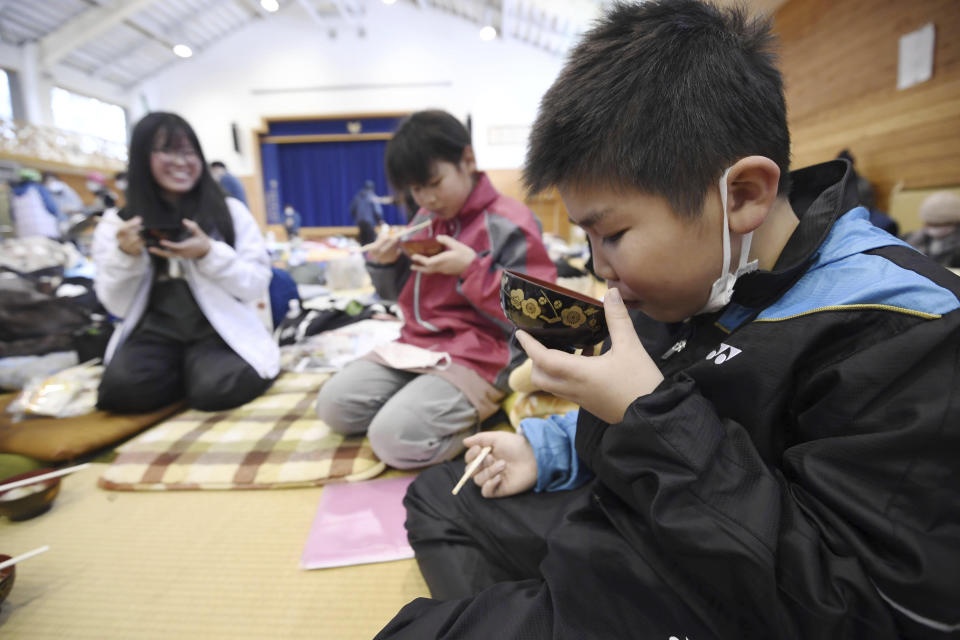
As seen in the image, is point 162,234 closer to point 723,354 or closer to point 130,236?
point 130,236

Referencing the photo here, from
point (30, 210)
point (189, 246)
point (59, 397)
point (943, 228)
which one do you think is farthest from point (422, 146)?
point (30, 210)

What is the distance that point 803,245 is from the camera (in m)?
0.58

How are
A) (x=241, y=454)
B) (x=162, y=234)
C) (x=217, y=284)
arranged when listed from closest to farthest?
(x=241, y=454) → (x=162, y=234) → (x=217, y=284)

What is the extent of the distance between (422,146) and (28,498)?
131cm

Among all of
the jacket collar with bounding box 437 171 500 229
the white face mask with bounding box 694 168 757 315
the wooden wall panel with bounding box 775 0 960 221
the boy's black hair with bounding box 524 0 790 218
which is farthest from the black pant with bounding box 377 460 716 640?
the wooden wall panel with bounding box 775 0 960 221

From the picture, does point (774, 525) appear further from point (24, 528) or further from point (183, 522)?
point (24, 528)

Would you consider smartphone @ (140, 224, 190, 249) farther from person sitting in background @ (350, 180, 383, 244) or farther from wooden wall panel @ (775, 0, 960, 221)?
person sitting in background @ (350, 180, 383, 244)

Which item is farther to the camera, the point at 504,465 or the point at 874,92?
the point at 874,92

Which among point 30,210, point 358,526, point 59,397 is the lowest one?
point 358,526

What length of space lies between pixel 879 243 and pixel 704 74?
0.97 feet

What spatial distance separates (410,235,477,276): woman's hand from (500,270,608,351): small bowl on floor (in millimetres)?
651

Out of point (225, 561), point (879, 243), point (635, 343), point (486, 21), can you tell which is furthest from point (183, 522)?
point (486, 21)

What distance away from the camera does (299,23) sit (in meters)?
9.37

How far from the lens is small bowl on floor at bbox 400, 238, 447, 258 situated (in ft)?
4.19
